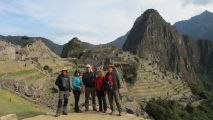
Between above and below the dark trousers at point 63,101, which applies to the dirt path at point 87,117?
below

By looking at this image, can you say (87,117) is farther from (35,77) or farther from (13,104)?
(35,77)

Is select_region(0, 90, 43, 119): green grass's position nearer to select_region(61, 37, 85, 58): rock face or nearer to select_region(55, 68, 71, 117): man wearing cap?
select_region(55, 68, 71, 117): man wearing cap

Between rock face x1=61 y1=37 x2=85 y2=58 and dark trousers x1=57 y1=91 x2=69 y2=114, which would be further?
rock face x1=61 y1=37 x2=85 y2=58

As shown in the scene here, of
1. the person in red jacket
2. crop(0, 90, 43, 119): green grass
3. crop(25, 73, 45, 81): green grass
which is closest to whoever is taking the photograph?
the person in red jacket

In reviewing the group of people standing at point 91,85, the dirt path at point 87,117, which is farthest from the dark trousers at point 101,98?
the dirt path at point 87,117

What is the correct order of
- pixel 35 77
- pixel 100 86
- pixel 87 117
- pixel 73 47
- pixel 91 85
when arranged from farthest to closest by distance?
pixel 73 47, pixel 35 77, pixel 91 85, pixel 100 86, pixel 87 117

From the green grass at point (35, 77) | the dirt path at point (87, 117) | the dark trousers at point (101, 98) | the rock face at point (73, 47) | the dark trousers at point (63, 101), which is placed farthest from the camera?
the rock face at point (73, 47)

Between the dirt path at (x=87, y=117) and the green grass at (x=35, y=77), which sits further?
the green grass at (x=35, y=77)

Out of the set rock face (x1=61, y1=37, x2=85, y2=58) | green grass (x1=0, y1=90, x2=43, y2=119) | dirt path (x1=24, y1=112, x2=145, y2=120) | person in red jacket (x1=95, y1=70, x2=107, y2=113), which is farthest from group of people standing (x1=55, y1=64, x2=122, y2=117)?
rock face (x1=61, y1=37, x2=85, y2=58)

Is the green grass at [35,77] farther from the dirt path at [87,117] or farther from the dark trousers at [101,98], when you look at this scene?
the dirt path at [87,117]

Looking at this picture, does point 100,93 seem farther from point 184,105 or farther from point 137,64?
point 137,64

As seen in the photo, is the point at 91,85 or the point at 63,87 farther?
the point at 91,85

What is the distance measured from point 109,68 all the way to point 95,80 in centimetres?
111

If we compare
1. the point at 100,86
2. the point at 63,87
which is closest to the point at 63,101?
the point at 63,87
